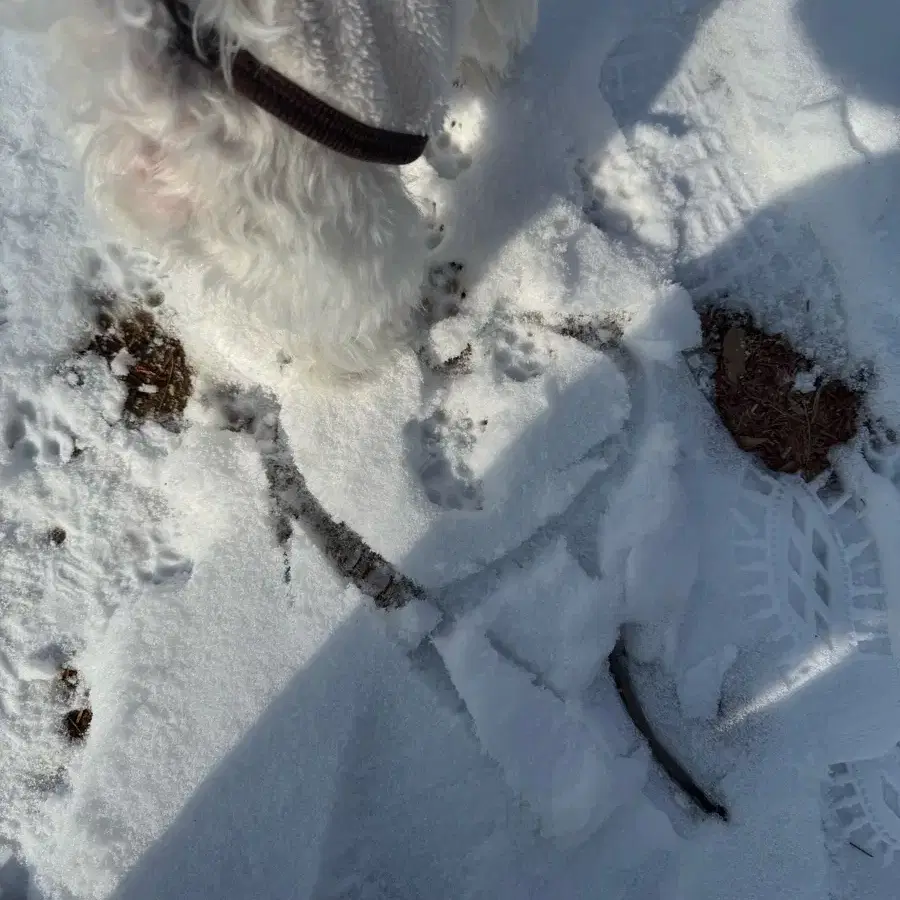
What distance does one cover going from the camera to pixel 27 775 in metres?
1.78

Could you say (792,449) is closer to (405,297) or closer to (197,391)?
(405,297)

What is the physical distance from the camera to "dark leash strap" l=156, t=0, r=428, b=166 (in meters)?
0.91

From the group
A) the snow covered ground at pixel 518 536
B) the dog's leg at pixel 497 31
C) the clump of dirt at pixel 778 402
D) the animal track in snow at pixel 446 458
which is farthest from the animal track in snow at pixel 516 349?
the dog's leg at pixel 497 31

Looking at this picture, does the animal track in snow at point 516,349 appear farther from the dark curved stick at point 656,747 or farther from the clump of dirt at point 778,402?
the dark curved stick at point 656,747

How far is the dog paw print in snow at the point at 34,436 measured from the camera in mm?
1824

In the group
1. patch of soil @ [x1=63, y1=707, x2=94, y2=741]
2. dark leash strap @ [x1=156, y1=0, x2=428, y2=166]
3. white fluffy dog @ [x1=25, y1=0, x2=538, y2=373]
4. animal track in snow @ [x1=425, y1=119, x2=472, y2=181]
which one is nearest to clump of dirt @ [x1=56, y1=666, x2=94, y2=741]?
patch of soil @ [x1=63, y1=707, x2=94, y2=741]

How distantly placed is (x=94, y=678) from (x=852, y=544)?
6.85 feet

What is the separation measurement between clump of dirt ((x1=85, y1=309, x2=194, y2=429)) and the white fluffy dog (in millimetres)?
618

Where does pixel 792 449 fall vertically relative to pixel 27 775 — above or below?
above

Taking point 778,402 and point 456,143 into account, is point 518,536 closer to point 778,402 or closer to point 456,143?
point 778,402

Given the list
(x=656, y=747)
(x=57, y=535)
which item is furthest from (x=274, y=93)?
(x=656, y=747)

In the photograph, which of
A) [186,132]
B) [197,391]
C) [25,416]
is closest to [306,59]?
[186,132]

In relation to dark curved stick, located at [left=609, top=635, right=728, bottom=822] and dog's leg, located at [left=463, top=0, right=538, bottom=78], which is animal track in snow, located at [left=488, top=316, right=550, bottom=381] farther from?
dark curved stick, located at [left=609, top=635, right=728, bottom=822]

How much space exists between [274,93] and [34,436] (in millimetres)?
1328
